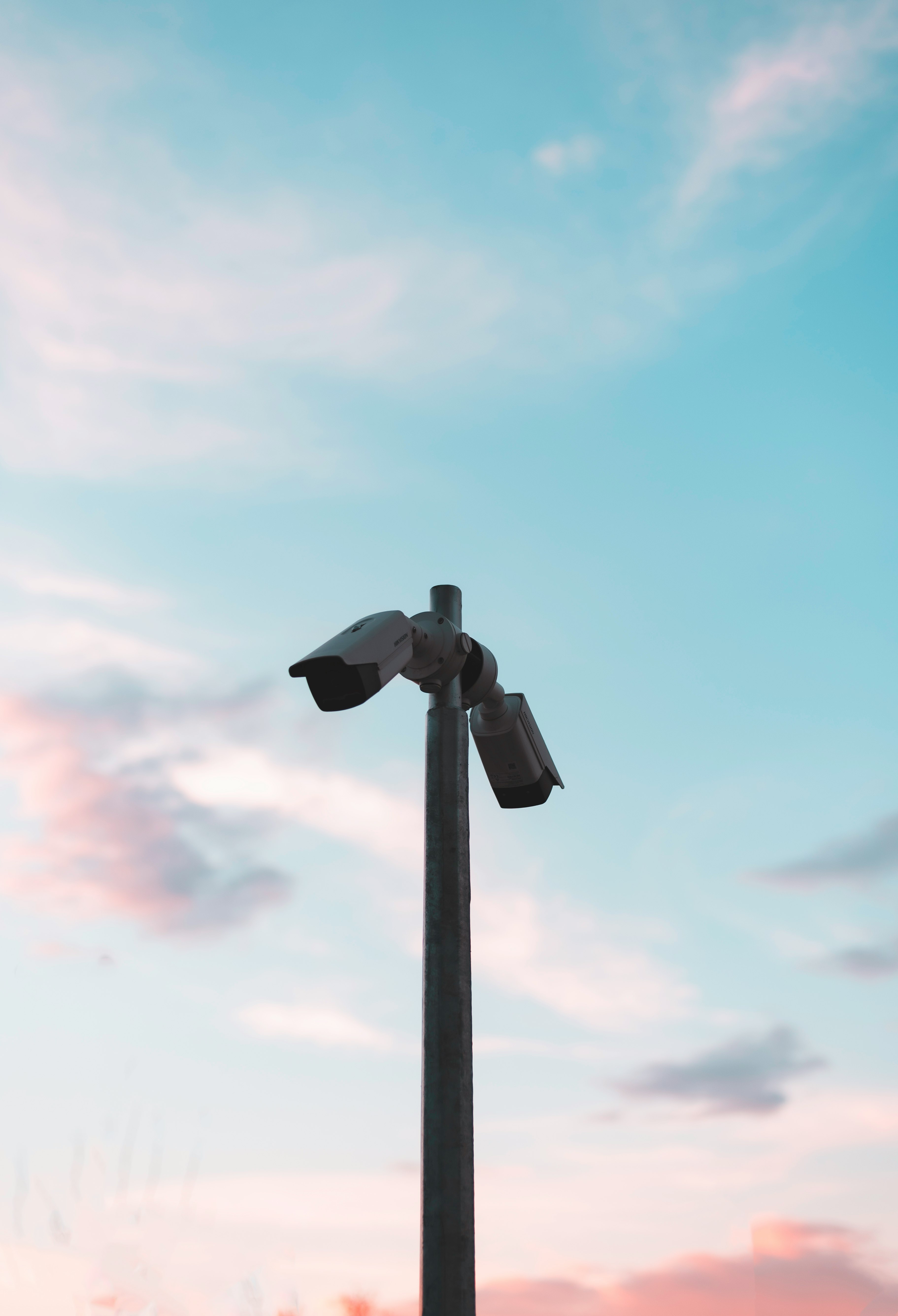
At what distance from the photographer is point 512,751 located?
7230 mm

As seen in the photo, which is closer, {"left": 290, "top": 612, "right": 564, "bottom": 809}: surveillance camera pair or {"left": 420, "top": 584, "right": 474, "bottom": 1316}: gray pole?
{"left": 420, "top": 584, "right": 474, "bottom": 1316}: gray pole

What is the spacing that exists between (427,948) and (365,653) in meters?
1.51

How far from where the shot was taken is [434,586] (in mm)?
6816

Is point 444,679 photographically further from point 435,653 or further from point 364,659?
point 364,659

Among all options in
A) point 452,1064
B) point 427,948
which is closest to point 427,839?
point 427,948

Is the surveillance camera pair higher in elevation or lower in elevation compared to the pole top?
lower

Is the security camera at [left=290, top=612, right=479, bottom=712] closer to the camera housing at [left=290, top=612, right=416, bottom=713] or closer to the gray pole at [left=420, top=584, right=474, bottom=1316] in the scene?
the camera housing at [left=290, top=612, right=416, bottom=713]

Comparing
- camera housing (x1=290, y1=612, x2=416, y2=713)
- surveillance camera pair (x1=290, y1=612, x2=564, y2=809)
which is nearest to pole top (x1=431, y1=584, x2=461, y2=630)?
surveillance camera pair (x1=290, y1=612, x2=564, y2=809)

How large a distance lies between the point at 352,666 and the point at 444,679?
3.54 feet

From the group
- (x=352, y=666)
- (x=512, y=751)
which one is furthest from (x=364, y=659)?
(x=512, y=751)

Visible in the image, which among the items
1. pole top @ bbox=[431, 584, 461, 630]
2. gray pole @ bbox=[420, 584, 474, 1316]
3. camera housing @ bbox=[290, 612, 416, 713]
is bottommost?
gray pole @ bbox=[420, 584, 474, 1316]

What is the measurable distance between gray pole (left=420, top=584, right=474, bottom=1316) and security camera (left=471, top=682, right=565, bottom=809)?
0.56 metres

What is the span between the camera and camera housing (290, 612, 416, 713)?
5.46 metres

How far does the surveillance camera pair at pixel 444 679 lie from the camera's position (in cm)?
552
